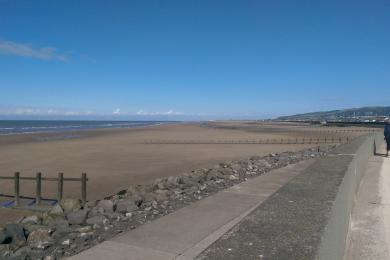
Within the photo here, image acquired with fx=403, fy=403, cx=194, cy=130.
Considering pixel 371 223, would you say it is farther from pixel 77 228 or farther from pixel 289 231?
pixel 77 228

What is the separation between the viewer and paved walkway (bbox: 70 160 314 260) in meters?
4.20

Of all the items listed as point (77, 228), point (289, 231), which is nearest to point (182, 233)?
point (289, 231)

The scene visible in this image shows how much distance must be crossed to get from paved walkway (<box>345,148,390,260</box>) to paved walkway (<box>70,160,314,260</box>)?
1735 millimetres

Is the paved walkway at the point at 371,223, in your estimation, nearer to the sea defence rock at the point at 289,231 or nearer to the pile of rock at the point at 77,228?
the sea defence rock at the point at 289,231

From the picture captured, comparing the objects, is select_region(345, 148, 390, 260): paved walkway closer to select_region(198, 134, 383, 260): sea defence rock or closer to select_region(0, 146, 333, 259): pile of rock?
select_region(198, 134, 383, 260): sea defence rock

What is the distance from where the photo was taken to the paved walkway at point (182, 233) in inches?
165

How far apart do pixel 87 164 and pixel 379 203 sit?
2068cm

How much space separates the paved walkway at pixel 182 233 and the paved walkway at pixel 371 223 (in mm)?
1735

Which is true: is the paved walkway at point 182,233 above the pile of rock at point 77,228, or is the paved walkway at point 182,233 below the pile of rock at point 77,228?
above

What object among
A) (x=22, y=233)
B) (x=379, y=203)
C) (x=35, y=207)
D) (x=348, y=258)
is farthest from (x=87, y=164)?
(x=348, y=258)

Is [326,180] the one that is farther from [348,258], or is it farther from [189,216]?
[189,216]

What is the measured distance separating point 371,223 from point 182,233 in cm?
448

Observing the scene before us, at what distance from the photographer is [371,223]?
770 centimetres

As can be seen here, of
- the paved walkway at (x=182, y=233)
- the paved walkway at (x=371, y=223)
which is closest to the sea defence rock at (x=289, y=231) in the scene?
the paved walkway at (x=182, y=233)
